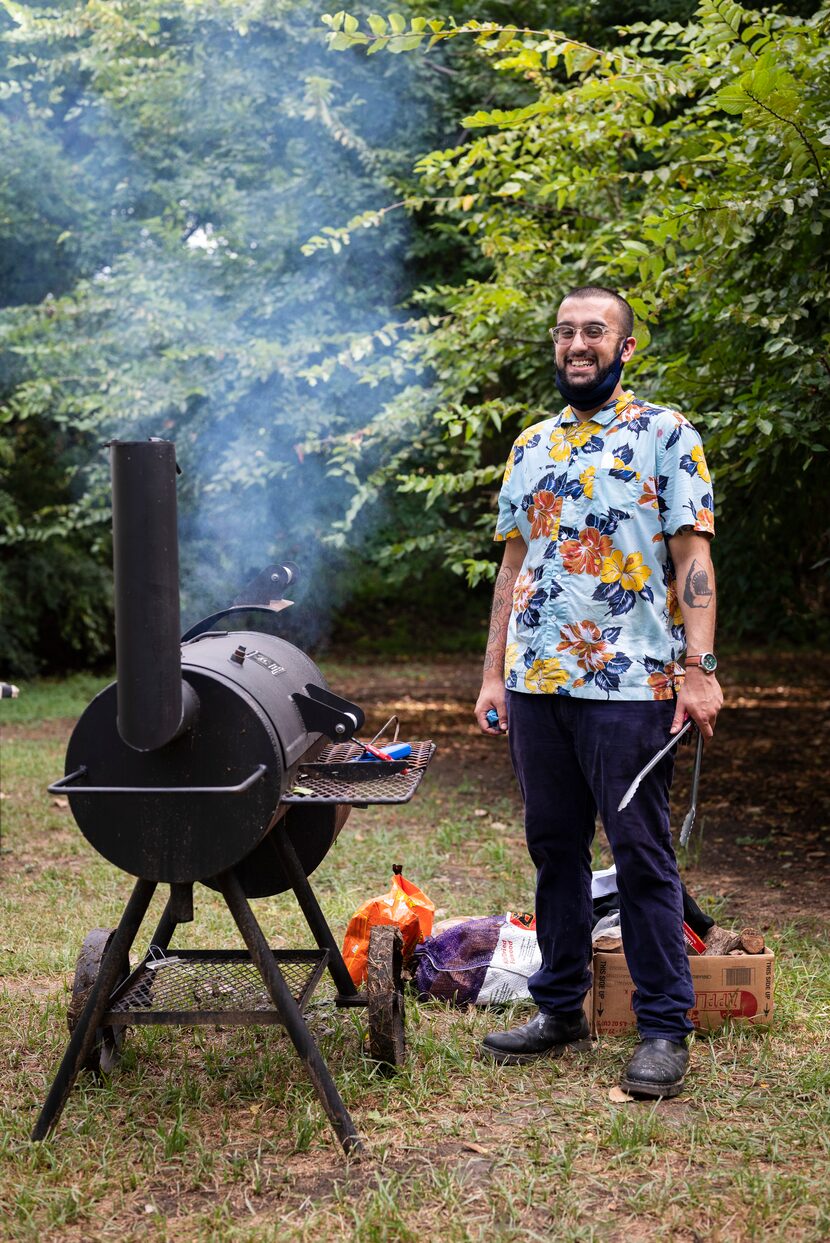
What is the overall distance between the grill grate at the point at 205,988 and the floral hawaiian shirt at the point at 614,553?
1.05 metres

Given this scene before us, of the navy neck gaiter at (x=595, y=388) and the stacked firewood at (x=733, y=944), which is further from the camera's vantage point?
the stacked firewood at (x=733, y=944)

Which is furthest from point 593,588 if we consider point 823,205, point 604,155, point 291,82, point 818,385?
point 291,82

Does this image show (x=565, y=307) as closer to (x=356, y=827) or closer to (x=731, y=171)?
(x=731, y=171)

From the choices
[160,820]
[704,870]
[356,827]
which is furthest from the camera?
[356,827]

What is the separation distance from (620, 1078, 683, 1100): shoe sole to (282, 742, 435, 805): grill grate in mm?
914

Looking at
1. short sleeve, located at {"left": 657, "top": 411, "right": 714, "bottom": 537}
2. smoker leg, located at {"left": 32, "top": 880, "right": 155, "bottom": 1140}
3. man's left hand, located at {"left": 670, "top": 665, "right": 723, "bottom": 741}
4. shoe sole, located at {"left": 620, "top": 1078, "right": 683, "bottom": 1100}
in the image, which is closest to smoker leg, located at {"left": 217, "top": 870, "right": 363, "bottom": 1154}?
smoker leg, located at {"left": 32, "top": 880, "right": 155, "bottom": 1140}

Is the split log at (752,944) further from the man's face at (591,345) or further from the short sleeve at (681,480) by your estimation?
the man's face at (591,345)

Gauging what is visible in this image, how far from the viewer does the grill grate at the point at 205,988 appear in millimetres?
2932

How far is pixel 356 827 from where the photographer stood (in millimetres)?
6492

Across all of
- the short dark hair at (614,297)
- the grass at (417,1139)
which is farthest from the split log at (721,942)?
the short dark hair at (614,297)

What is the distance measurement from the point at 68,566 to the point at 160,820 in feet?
34.2

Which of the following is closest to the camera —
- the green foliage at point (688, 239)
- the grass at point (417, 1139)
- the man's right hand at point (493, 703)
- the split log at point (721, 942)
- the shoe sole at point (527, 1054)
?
the grass at point (417, 1139)

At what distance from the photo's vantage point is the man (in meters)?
2.98

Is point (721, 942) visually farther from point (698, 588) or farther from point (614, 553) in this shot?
point (614, 553)
